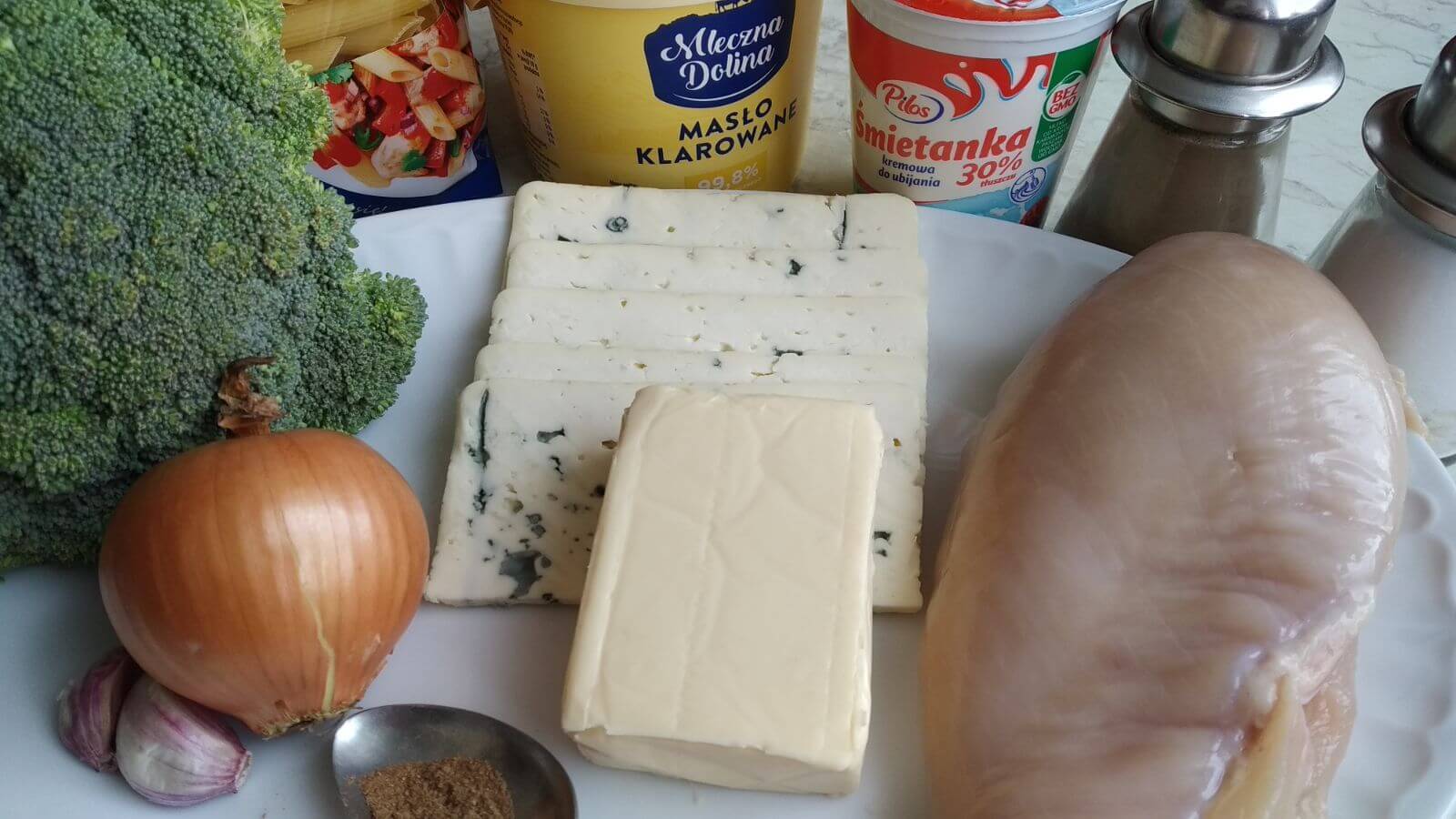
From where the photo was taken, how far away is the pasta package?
943 mm

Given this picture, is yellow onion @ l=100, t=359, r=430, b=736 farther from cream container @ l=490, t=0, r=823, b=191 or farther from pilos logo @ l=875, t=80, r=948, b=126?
pilos logo @ l=875, t=80, r=948, b=126

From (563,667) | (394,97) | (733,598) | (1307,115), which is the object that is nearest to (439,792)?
(563,667)

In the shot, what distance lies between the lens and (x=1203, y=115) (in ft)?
2.96

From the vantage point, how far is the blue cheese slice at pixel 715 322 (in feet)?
3.15

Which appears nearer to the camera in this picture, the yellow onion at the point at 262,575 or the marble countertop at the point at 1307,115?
the yellow onion at the point at 262,575

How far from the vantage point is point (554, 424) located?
912 millimetres

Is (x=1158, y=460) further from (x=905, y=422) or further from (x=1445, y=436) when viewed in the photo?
(x=1445, y=436)

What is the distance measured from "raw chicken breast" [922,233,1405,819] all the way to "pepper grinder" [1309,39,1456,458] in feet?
0.35

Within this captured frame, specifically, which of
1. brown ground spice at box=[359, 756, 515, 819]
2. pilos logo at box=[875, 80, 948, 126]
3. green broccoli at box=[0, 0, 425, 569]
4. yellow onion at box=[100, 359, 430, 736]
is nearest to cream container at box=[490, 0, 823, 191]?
pilos logo at box=[875, 80, 948, 126]

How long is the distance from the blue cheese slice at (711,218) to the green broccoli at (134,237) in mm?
233

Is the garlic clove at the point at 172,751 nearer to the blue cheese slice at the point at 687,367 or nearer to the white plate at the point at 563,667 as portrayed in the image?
the white plate at the point at 563,667

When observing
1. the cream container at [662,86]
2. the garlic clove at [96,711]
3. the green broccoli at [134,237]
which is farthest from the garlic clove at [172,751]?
the cream container at [662,86]

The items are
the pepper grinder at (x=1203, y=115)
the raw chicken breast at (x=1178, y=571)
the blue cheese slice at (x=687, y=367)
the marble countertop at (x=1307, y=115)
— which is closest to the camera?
the raw chicken breast at (x=1178, y=571)

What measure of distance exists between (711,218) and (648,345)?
0.16 m
